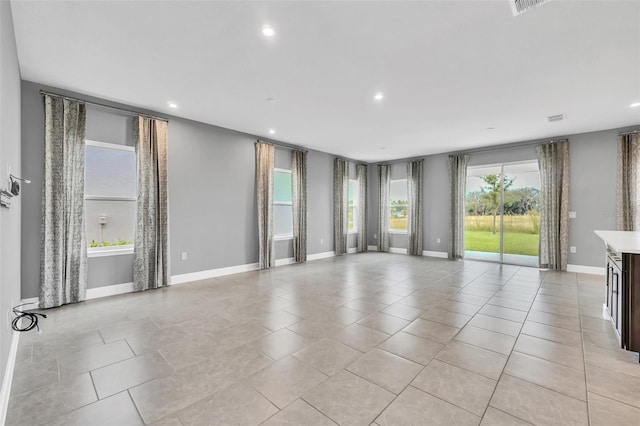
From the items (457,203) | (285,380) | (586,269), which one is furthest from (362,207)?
(285,380)

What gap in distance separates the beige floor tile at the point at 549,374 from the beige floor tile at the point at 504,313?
976 millimetres

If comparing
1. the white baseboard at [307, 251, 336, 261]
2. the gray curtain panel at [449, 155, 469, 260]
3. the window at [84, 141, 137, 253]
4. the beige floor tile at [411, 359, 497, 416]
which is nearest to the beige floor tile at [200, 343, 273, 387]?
the beige floor tile at [411, 359, 497, 416]

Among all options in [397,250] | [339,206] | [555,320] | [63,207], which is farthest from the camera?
[397,250]

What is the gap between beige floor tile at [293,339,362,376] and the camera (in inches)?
87.0

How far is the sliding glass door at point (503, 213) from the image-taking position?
252 inches

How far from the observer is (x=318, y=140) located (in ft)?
20.7

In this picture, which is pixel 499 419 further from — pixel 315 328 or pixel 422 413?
pixel 315 328

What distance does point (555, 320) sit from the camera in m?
3.18

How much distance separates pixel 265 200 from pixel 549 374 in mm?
4993

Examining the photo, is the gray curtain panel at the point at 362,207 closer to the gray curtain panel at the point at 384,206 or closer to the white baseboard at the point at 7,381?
the gray curtain panel at the point at 384,206

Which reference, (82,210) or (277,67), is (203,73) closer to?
(277,67)

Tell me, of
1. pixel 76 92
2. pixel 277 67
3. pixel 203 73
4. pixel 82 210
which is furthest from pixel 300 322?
pixel 76 92

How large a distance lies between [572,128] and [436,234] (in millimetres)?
3606

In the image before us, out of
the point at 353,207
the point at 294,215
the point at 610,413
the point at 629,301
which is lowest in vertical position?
the point at 610,413
